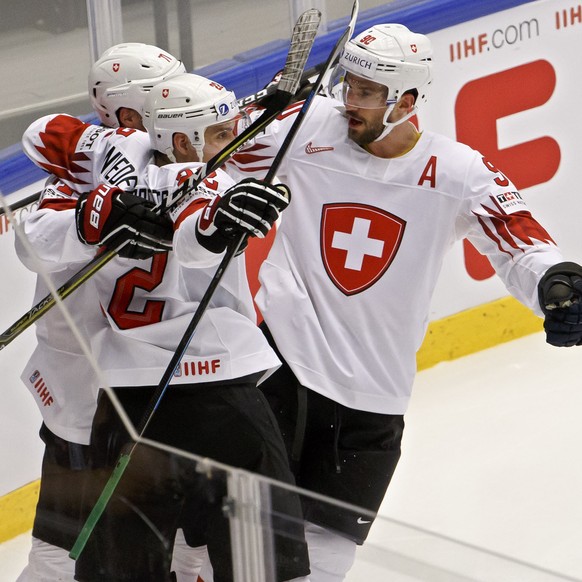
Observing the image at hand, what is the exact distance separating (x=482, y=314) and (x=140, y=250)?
87.0 inches

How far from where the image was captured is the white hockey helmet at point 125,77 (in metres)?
2.71

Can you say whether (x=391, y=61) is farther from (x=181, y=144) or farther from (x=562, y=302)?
(x=562, y=302)

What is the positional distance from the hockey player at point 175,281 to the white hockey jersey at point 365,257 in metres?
0.22

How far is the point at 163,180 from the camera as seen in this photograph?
2420 millimetres

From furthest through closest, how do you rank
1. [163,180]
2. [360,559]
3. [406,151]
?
[406,151] → [163,180] → [360,559]

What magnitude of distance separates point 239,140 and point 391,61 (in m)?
0.38

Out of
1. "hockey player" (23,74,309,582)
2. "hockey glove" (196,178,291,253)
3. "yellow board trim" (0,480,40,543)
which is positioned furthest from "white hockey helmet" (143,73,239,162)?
"yellow board trim" (0,480,40,543)

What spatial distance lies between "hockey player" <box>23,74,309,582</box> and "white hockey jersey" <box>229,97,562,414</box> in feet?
0.71

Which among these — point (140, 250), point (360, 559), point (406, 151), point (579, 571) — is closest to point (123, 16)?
point (406, 151)

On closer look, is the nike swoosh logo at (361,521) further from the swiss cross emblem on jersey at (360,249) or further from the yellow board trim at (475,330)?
the yellow board trim at (475,330)

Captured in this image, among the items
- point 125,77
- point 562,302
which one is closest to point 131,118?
point 125,77

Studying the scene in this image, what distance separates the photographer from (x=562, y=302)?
242 centimetres

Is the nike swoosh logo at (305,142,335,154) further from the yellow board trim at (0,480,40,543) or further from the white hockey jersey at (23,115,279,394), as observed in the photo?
the yellow board trim at (0,480,40,543)

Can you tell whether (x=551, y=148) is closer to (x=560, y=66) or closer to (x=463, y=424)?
(x=560, y=66)
